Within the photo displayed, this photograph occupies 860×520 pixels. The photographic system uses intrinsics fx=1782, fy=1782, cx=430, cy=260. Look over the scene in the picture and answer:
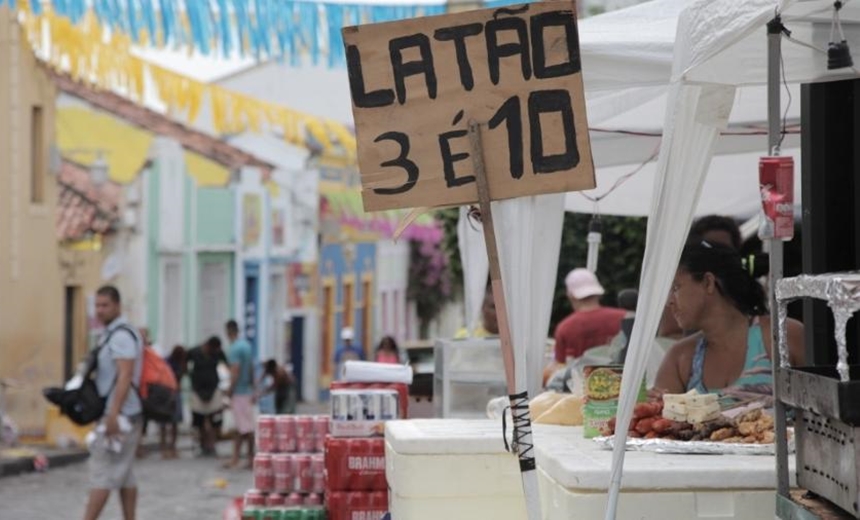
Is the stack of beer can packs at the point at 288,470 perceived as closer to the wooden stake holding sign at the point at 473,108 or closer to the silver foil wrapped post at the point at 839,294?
the wooden stake holding sign at the point at 473,108

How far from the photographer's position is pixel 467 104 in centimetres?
518

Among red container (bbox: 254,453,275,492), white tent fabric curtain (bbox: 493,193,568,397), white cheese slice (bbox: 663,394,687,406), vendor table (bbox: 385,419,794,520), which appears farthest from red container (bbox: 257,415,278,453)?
white cheese slice (bbox: 663,394,687,406)

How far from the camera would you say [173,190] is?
35.2 metres

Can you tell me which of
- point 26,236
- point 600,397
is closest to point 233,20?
point 600,397

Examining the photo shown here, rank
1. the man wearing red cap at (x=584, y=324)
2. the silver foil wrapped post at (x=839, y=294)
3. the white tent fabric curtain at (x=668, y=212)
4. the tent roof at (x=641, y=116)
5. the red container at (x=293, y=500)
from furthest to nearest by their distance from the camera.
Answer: the man wearing red cap at (x=584, y=324) → the red container at (x=293, y=500) → the tent roof at (x=641, y=116) → the white tent fabric curtain at (x=668, y=212) → the silver foil wrapped post at (x=839, y=294)

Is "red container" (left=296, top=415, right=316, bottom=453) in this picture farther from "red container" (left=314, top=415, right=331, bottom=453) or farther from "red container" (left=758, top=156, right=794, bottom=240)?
"red container" (left=758, top=156, right=794, bottom=240)

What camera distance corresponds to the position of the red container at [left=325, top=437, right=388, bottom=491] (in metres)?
7.40

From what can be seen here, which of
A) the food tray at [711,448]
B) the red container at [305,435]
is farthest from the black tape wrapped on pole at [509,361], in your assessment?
the red container at [305,435]

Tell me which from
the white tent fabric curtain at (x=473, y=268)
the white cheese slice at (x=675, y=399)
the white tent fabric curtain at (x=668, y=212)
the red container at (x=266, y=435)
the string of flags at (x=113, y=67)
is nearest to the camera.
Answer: the white tent fabric curtain at (x=668, y=212)

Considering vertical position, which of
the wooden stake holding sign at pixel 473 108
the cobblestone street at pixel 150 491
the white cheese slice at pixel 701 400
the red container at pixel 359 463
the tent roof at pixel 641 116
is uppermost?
the tent roof at pixel 641 116

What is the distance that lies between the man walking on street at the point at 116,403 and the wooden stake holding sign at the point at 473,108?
6589mm

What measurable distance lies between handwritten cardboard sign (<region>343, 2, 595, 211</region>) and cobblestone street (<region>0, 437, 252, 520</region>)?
35.4 feet

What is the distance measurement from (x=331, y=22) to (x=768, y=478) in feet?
33.8

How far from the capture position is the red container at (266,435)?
8492 mm
